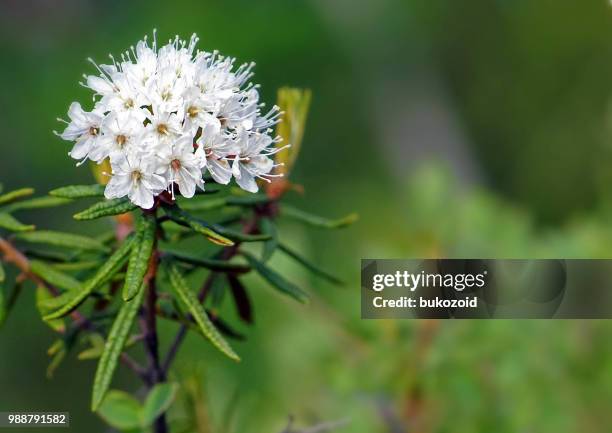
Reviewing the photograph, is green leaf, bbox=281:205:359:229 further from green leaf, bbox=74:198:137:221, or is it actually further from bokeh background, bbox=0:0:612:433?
bokeh background, bbox=0:0:612:433

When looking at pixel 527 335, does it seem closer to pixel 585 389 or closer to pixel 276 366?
pixel 585 389

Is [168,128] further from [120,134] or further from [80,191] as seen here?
[80,191]

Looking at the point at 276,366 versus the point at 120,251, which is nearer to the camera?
the point at 120,251

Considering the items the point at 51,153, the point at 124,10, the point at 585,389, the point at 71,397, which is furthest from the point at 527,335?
the point at 124,10

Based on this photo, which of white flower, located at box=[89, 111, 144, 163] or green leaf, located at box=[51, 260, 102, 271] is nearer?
white flower, located at box=[89, 111, 144, 163]

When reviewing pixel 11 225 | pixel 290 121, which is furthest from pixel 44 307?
pixel 290 121

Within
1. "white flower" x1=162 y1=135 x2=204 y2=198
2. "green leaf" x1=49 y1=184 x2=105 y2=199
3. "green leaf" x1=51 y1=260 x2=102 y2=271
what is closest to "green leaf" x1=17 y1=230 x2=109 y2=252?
"green leaf" x1=51 y1=260 x2=102 y2=271
